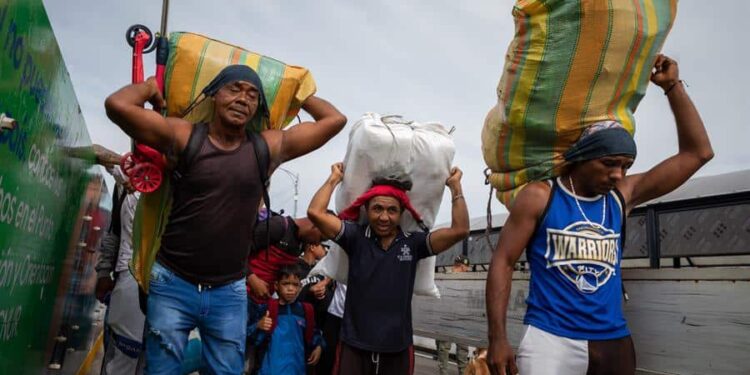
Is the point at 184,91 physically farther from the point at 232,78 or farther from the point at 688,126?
the point at 688,126

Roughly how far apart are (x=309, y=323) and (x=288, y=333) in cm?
24

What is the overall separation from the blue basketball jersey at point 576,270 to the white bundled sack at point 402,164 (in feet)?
3.45

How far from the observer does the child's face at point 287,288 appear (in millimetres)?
4172

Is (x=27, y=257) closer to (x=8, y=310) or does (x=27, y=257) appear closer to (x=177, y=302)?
(x=8, y=310)

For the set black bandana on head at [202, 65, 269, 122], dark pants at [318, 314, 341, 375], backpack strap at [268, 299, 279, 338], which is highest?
black bandana on head at [202, 65, 269, 122]

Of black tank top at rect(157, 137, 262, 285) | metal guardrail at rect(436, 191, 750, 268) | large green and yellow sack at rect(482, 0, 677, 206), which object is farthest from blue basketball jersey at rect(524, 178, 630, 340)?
metal guardrail at rect(436, 191, 750, 268)

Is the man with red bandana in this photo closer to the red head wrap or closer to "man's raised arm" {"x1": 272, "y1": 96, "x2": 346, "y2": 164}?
the red head wrap

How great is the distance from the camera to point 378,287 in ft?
10.9

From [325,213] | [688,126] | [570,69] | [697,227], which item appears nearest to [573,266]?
[570,69]

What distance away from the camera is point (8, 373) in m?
2.55

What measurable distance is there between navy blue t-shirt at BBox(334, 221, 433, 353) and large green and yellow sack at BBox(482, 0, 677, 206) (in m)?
0.93

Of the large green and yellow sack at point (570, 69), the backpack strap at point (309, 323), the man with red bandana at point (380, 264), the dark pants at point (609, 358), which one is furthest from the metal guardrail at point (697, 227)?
the backpack strap at point (309, 323)

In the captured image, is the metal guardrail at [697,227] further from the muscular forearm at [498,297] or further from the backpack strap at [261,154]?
the backpack strap at [261,154]

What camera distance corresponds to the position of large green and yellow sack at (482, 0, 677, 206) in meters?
2.55
